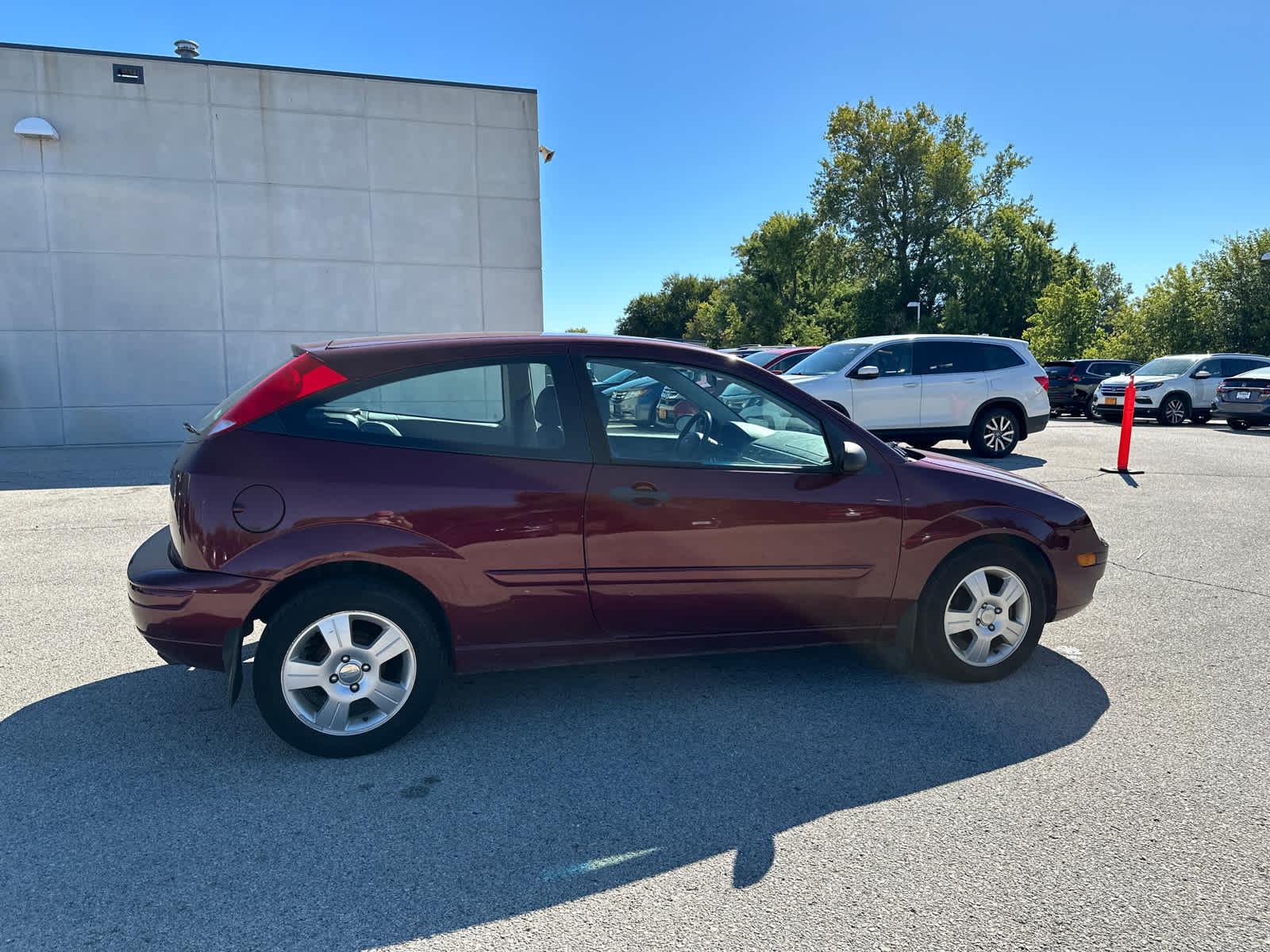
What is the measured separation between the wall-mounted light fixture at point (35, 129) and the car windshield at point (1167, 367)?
22.4 metres

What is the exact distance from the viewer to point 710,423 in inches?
151

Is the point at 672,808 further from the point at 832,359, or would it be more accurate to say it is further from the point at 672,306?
the point at 672,306

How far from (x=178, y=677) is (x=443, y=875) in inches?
89.8

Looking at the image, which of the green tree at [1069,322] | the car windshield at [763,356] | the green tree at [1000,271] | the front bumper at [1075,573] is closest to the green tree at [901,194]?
the green tree at [1000,271]

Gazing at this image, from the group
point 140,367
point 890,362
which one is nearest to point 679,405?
point 890,362

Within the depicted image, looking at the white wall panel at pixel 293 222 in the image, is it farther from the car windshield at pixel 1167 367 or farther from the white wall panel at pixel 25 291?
the car windshield at pixel 1167 367

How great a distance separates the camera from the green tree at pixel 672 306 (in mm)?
107188

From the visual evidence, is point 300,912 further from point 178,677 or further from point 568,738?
point 178,677

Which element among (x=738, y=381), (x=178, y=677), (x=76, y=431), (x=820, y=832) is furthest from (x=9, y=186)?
(x=820, y=832)

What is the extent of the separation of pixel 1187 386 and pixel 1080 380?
473 centimetres

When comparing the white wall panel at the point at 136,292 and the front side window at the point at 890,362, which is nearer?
the front side window at the point at 890,362

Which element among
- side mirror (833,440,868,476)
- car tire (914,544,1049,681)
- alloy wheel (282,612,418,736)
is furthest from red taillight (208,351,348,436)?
car tire (914,544,1049,681)

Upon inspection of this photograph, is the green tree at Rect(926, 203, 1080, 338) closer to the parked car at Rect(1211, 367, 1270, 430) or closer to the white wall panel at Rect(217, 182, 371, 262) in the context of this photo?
the parked car at Rect(1211, 367, 1270, 430)

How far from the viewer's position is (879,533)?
3910 mm
